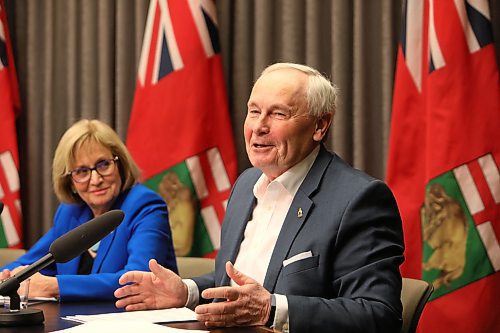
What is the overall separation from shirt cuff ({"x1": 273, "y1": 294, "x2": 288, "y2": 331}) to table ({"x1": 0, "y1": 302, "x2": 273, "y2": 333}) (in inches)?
4.5

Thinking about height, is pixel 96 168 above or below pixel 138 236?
above

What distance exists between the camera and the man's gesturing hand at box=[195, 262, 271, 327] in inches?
87.8

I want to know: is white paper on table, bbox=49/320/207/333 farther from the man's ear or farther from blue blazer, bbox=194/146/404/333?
the man's ear

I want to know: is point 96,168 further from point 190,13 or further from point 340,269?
point 340,269

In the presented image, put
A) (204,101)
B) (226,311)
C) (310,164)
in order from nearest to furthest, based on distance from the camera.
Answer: (226,311)
(310,164)
(204,101)

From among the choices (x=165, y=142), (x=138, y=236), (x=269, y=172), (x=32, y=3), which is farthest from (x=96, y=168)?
(x=32, y=3)

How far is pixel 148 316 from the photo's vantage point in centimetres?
242

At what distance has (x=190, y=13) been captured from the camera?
4.57 m

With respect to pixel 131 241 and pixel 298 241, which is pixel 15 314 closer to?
pixel 298 241

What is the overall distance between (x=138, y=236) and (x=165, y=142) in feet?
3.57

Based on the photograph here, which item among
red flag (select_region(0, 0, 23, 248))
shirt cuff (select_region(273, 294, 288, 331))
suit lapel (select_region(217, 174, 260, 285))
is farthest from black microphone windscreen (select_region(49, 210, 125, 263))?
red flag (select_region(0, 0, 23, 248))

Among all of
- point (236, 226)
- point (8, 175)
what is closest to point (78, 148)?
point (236, 226)

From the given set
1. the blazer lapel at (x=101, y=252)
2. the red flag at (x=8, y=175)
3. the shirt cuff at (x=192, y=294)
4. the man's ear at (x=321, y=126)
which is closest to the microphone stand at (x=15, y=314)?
the shirt cuff at (x=192, y=294)

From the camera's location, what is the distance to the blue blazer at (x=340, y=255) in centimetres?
247
